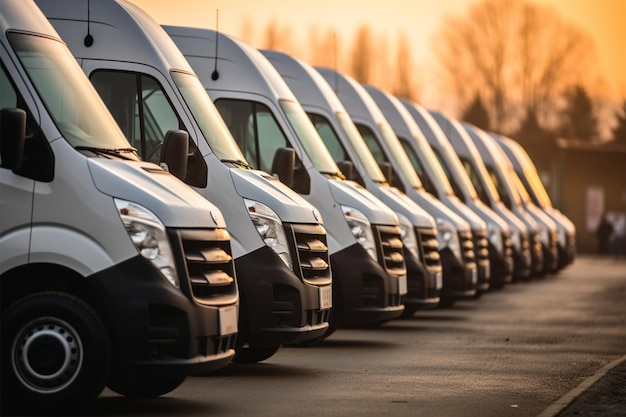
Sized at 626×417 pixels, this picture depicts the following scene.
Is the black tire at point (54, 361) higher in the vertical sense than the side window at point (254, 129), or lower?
lower

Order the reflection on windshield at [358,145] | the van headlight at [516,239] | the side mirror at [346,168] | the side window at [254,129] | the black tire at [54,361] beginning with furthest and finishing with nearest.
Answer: the van headlight at [516,239]
the reflection on windshield at [358,145]
the side mirror at [346,168]
the side window at [254,129]
the black tire at [54,361]

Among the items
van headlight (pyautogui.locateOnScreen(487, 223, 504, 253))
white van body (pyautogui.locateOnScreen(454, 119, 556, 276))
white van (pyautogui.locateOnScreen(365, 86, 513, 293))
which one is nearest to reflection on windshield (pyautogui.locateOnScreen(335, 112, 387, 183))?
white van (pyautogui.locateOnScreen(365, 86, 513, 293))

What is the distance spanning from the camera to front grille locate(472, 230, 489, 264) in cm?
2359

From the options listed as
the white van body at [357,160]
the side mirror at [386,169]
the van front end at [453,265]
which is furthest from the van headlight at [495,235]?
the white van body at [357,160]

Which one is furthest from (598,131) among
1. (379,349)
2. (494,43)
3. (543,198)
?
(379,349)

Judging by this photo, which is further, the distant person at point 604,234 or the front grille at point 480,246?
the distant person at point 604,234

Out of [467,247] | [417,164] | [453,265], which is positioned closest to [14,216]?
[453,265]

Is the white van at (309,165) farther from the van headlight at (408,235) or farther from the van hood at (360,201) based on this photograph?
the van headlight at (408,235)

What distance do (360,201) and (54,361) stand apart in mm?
6621

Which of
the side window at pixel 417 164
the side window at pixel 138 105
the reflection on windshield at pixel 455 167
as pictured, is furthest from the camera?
the reflection on windshield at pixel 455 167

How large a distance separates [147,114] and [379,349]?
397 centimetres

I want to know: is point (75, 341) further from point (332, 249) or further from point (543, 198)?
point (543, 198)

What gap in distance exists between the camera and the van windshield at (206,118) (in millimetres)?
13195

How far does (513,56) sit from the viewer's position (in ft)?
302
